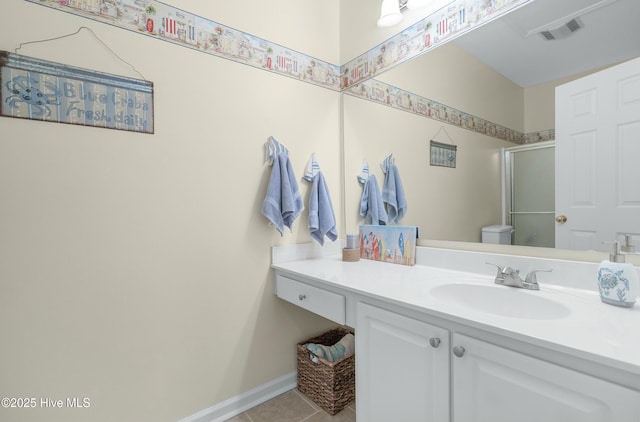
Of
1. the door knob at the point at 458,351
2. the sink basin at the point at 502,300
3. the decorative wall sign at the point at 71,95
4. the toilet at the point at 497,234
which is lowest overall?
the door knob at the point at 458,351

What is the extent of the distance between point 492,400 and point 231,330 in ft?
3.82

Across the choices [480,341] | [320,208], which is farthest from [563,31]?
[320,208]

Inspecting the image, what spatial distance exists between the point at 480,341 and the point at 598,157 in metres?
0.77

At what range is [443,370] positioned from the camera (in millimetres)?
882

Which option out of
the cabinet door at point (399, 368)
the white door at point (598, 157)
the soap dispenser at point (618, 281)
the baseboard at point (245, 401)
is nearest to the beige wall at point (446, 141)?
the white door at point (598, 157)

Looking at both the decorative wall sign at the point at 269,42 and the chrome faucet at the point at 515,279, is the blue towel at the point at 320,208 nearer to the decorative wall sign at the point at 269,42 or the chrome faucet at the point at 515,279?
→ the decorative wall sign at the point at 269,42

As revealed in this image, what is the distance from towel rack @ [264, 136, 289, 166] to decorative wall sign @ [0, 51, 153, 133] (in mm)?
551

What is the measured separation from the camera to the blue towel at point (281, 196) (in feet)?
5.03

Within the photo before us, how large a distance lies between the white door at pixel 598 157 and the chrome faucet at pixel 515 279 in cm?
18

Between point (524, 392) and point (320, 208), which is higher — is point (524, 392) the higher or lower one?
the lower one

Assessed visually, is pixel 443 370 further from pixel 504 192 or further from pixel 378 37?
pixel 378 37

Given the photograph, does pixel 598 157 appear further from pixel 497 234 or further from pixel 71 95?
pixel 71 95

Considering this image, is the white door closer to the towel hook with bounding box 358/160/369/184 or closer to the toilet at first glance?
the toilet

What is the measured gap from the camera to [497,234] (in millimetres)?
1292
